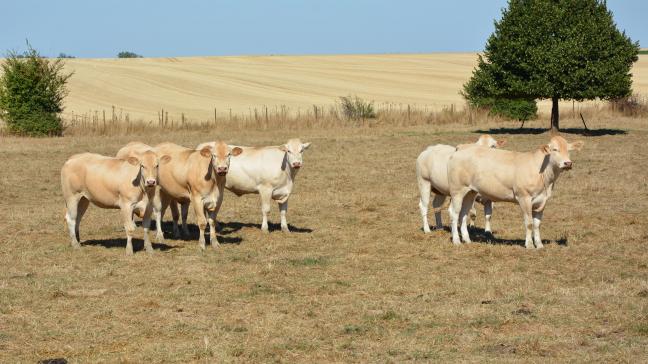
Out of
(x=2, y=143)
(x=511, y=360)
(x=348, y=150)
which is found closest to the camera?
(x=511, y=360)

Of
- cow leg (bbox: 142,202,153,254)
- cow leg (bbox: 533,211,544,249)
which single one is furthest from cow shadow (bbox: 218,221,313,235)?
cow leg (bbox: 533,211,544,249)

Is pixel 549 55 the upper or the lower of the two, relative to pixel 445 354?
upper

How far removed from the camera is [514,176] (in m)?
15.7

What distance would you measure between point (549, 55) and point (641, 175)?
16863mm

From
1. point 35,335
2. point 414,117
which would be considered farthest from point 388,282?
point 414,117

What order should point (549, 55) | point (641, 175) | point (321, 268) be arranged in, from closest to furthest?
point (321, 268) → point (641, 175) → point (549, 55)

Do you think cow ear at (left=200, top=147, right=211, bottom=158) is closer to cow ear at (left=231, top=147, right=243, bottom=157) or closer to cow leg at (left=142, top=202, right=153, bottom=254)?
cow ear at (left=231, top=147, right=243, bottom=157)

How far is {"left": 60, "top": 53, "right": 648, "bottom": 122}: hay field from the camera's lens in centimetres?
6144

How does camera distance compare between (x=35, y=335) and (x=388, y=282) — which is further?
(x=388, y=282)

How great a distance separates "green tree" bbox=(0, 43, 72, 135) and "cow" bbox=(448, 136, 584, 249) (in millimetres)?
28701

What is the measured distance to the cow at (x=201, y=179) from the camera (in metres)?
16.2

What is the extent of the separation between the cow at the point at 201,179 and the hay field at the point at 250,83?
32.3m

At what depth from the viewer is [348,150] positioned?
34031 mm

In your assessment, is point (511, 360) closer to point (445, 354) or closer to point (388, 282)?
point (445, 354)
